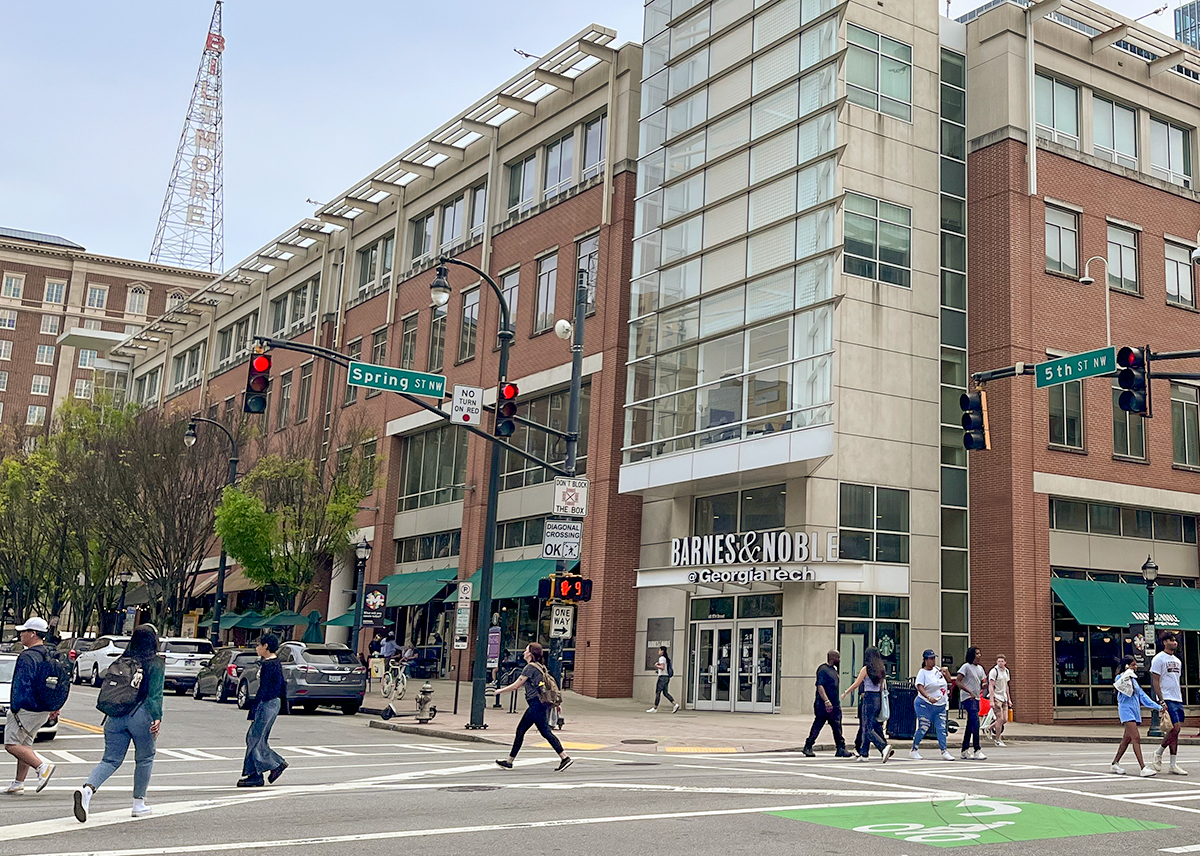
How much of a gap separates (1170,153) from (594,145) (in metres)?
18.1

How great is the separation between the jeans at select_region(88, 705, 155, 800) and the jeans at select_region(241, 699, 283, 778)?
2.18m

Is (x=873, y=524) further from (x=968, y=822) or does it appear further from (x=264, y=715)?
(x=264, y=715)

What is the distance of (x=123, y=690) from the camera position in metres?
10.8

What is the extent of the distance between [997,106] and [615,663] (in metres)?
19.3

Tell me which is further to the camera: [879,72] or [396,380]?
[879,72]

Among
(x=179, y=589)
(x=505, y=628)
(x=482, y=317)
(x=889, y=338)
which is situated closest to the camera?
(x=889, y=338)

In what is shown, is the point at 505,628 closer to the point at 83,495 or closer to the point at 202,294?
the point at 83,495

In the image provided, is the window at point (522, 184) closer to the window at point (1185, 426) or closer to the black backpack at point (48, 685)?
the window at point (1185, 426)

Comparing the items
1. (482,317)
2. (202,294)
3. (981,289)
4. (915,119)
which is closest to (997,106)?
(915,119)

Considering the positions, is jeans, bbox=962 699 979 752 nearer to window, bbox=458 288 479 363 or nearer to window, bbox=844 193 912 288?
window, bbox=844 193 912 288

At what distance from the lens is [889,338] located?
106 feet

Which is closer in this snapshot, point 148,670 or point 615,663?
point 148,670

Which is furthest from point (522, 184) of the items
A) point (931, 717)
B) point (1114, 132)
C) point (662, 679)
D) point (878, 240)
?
point (931, 717)

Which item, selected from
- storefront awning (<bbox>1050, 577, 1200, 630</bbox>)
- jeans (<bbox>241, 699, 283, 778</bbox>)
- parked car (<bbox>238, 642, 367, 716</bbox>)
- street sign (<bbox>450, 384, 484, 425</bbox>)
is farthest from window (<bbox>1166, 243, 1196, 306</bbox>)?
jeans (<bbox>241, 699, 283, 778</bbox>)
